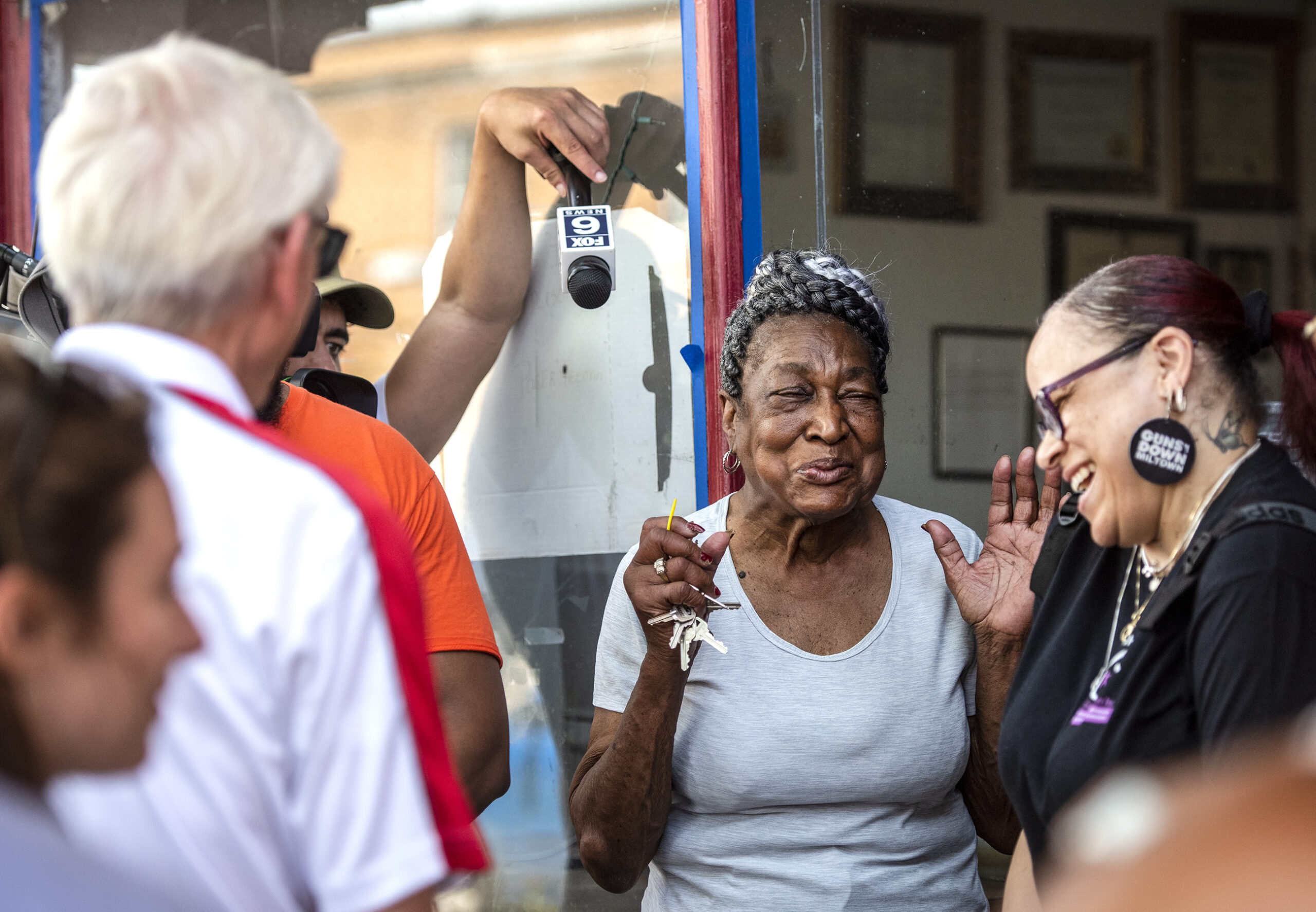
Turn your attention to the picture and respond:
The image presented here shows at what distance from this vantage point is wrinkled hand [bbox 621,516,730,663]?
2.14 m

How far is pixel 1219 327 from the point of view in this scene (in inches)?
69.3

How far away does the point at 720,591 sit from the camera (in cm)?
236

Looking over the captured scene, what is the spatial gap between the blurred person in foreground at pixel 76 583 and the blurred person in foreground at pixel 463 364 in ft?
4.00

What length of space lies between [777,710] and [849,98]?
1.65 meters

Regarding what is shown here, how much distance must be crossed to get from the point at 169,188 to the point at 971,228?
8.28 ft

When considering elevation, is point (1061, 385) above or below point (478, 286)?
below

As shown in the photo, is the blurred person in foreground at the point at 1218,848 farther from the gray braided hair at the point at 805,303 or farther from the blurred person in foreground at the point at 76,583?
the gray braided hair at the point at 805,303

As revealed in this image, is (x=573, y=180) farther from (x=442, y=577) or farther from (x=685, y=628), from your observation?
(x=685, y=628)

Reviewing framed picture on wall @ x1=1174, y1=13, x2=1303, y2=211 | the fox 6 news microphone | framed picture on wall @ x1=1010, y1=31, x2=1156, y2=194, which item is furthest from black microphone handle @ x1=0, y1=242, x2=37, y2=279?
framed picture on wall @ x1=1174, y1=13, x2=1303, y2=211

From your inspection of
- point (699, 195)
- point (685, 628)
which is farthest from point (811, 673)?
point (699, 195)

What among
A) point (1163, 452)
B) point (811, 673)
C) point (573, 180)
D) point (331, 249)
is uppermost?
point (573, 180)

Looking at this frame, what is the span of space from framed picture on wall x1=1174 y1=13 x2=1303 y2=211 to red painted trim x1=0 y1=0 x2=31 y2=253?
10.8 feet

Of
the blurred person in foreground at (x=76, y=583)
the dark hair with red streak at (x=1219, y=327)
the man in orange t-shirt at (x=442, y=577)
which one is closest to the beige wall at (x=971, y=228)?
the man in orange t-shirt at (x=442, y=577)

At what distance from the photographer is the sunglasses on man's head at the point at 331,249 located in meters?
3.38
